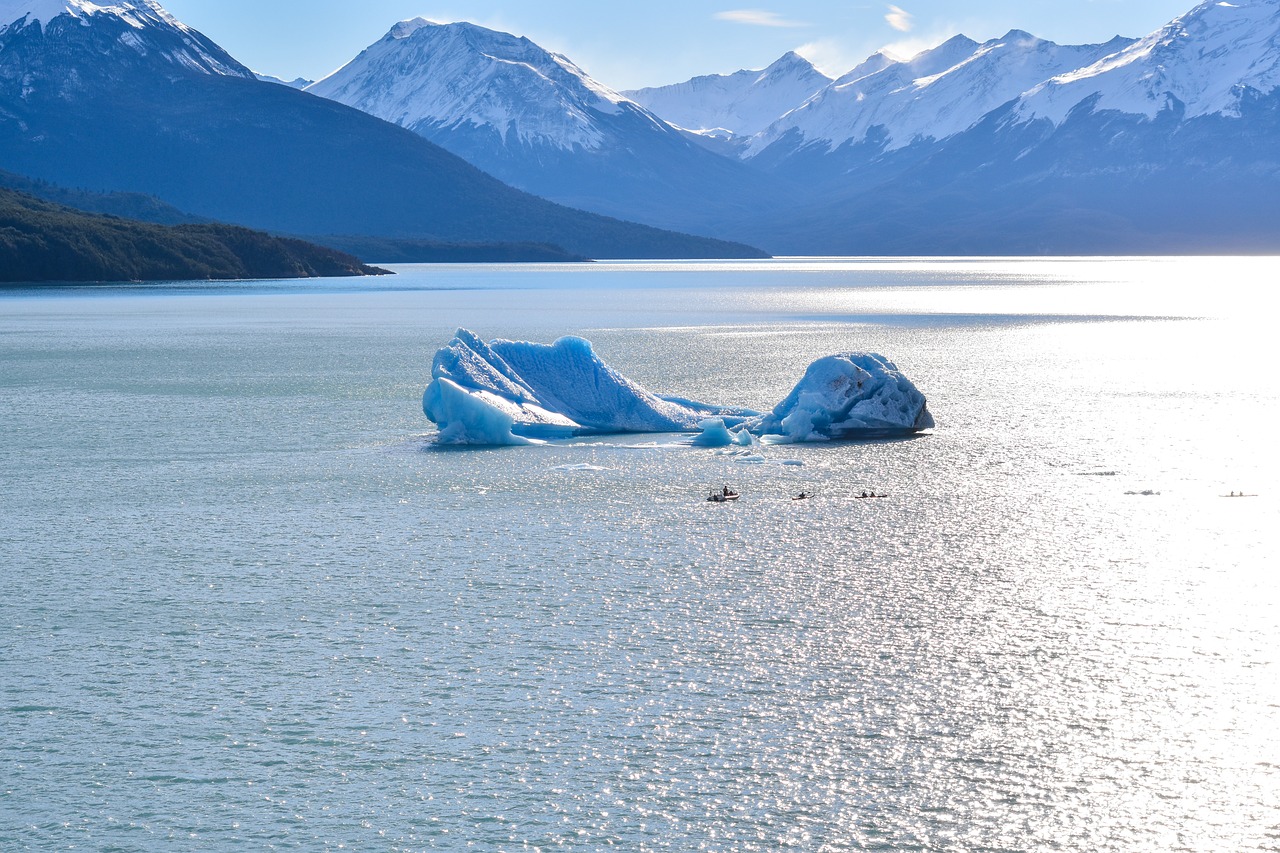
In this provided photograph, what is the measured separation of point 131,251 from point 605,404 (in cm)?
11953

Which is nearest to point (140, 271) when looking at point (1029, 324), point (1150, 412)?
point (1029, 324)

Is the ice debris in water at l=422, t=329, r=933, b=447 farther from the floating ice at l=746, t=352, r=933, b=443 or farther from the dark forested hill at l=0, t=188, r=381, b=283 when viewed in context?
the dark forested hill at l=0, t=188, r=381, b=283

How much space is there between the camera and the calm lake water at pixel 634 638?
339 inches

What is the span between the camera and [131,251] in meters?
134

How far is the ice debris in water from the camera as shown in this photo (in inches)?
947

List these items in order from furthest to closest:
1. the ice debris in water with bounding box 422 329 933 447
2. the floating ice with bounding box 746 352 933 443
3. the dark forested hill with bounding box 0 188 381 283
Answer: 1. the dark forested hill with bounding box 0 188 381 283
2. the floating ice with bounding box 746 352 933 443
3. the ice debris in water with bounding box 422 329 933 447

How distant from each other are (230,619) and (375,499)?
6.01 meters

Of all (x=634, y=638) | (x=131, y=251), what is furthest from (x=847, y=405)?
(x=131, y=251)

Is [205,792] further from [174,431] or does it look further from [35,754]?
[174,431]

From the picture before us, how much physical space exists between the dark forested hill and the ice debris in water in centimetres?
10908

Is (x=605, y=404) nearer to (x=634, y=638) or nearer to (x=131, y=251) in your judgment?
(x=634, y=638)

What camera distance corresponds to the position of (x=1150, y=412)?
2805 cm

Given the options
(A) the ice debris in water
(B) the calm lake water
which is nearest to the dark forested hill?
(B) the calm lake water

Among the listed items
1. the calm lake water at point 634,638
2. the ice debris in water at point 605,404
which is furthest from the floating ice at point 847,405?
the calm lake water at point 634,638
